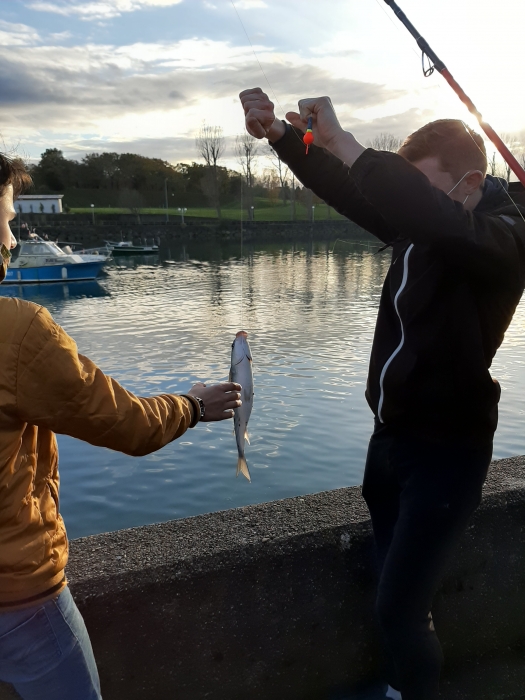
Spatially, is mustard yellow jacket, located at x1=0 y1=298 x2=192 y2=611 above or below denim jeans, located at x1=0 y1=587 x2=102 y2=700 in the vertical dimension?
above

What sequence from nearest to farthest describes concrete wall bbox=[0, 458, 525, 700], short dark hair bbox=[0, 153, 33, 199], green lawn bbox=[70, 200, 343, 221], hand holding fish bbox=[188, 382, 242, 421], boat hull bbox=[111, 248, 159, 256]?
short dark hair bbox=[0, 153, 33, 199] < hand holding fish bbox=[188, 382, 242, 421] < concrete wall bbox=[0, 458, 525, 700] < boat hull bbox=[111, 248, 159, 256] < green lawn bbox=[70, 200, 343, 221]

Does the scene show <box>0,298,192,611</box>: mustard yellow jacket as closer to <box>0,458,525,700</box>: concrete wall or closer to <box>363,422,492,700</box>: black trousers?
<box>0,458,525,700</box>: concrete wall

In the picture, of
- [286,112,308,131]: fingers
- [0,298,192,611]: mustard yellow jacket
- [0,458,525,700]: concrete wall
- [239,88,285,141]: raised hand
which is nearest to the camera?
A: [0,298,192,611]: mustard yellow jacket

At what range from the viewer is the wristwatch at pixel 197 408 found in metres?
2.18

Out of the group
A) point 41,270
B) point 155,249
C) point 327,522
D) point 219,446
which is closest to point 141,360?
point 219,446

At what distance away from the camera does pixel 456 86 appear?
3.04 metres

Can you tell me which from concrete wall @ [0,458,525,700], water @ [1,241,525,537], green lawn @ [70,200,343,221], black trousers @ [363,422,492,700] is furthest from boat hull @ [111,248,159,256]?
black trousers @ [363,422,492,700]

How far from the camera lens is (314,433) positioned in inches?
391

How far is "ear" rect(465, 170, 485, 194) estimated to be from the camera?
244 centimetres

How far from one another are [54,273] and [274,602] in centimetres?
3369

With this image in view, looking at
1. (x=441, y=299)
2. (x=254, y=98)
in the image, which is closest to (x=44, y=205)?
(x=254, y=98)

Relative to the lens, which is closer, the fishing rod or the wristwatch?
the wristwatch

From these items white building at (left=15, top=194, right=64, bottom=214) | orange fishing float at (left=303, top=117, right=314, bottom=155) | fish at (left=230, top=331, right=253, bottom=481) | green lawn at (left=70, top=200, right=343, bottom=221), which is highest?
white building at (left=15, top=194, right=64, bottom=214)

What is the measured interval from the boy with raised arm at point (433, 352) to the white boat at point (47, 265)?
33269 mm
